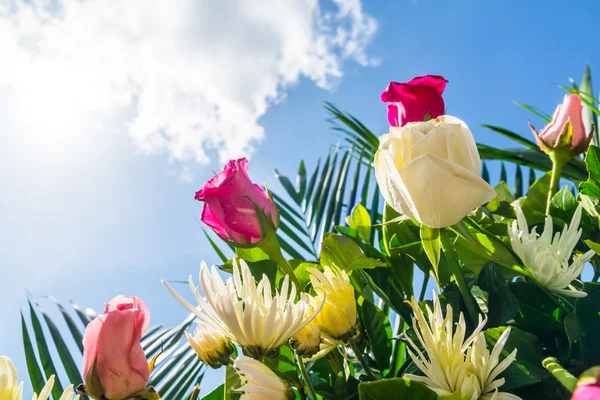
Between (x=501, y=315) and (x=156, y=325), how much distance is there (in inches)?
24.5

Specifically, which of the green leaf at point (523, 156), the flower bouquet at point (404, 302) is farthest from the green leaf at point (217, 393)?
the green leaf at point (523, 156)

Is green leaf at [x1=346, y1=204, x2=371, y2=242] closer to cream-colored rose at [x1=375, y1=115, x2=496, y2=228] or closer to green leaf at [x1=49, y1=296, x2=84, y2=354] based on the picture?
cream-colored rose at [x1=375, y1=115, x2=496, y2=228]

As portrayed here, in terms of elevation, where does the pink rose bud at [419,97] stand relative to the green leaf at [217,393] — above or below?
above

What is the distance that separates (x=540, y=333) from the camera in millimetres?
351

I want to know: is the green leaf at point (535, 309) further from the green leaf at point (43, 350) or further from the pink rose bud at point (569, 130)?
the green leaf at point (43, 350)

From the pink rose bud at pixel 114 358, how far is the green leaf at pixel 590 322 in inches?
10.3

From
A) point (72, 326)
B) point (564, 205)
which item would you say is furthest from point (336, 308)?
point (72, 326)

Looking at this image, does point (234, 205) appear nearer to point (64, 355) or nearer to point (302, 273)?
point (302, 273)

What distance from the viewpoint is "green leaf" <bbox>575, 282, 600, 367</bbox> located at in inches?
11.6

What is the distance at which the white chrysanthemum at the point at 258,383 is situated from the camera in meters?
0.27

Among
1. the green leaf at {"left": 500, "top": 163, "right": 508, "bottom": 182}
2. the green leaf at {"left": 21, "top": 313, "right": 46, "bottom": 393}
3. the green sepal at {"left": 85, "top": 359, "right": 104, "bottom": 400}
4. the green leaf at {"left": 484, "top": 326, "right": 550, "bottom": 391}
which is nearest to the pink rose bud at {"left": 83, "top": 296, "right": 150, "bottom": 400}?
the green sepal at {"left": 85, "top": 359, "right": 104, "bottom": 400}

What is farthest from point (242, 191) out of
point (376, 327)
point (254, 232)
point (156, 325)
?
point (156, 325)

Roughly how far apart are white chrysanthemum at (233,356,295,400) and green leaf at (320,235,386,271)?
0.11 metres

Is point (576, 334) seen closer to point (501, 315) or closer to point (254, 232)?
point (501, 315)
